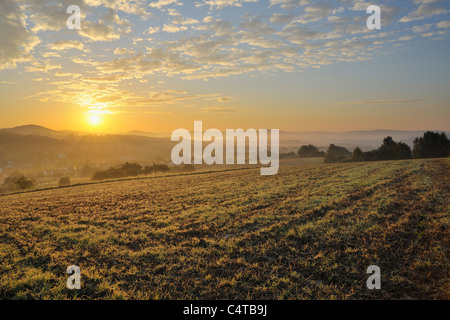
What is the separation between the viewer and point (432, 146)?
8038cm

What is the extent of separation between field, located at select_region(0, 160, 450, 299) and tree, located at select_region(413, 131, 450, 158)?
82347 millimetres

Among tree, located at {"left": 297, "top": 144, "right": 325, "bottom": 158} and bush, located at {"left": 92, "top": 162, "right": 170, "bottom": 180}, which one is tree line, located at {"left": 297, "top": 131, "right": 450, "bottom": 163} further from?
bush, located at {"left": 92, "top": 162, "right": 170, "bottom": 180}

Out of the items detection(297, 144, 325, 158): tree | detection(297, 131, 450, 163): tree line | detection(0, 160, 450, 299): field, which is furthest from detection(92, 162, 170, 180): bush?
detection(297, 144, 325, 158): tree

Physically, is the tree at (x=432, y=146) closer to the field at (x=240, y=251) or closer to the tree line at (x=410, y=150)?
the tree line at (x=410, y=150)

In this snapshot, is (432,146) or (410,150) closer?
(432,146)

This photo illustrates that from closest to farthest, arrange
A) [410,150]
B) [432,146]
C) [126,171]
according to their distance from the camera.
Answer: [126,171]
[432,146]
[410,150]

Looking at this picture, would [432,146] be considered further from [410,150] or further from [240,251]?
[240,251]

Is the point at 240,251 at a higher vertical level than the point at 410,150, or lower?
lower

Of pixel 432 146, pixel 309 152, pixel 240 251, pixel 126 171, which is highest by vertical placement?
pixel 432 146

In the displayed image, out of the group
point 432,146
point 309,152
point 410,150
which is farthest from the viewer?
point 309,152

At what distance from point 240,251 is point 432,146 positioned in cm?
9884

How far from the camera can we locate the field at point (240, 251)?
681 centimetres

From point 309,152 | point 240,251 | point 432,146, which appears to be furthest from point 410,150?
point 240,251
